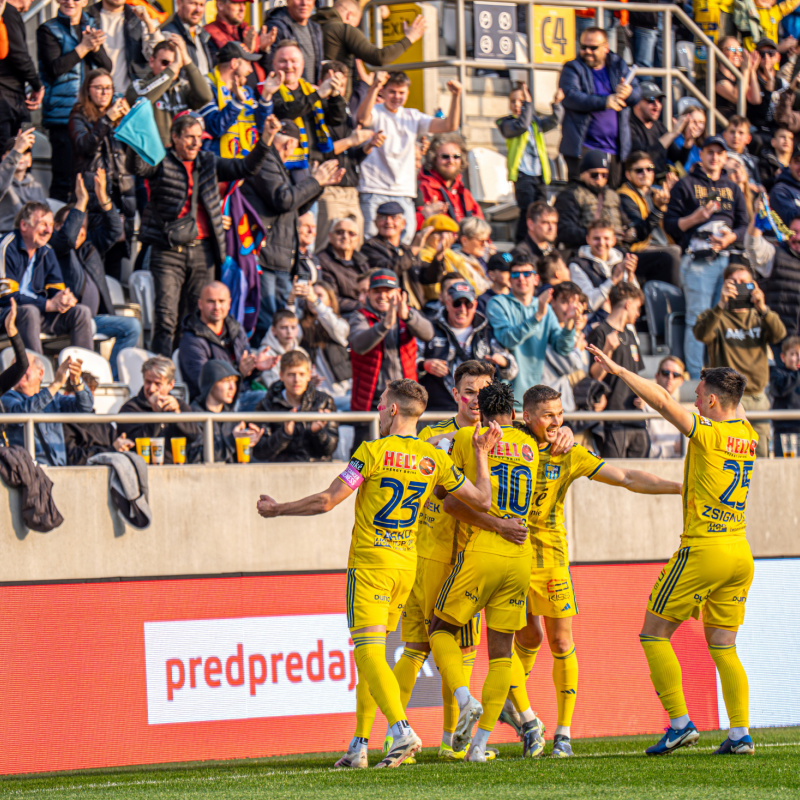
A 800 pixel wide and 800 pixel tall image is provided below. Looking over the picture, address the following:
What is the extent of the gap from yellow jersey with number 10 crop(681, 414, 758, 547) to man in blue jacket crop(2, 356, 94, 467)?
4.55 metres

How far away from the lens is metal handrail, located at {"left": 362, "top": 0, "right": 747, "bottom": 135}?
16656mm

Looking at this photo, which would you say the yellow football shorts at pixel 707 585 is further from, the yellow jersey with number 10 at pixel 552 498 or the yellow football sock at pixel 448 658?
the yellow football sock at pixel 448 658

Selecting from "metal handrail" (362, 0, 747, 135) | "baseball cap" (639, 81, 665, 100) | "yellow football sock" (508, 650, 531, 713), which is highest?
"metal handrail" (362, 0, 747, 135)

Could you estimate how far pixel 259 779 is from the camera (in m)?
8.07

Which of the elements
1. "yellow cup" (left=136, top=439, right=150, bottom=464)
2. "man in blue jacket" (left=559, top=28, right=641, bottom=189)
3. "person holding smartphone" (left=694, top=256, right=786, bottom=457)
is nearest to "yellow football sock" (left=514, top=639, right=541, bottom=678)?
"yellow cup" (left=136, top=439, right=150, bottom=464)

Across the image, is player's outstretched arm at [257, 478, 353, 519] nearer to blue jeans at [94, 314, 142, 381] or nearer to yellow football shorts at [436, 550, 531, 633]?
yellow football shorts at [436, 550, 531, 633]

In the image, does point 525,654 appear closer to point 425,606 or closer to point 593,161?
point 425,606

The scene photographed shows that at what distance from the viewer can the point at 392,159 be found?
46.3 feet

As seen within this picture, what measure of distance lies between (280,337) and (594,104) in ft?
18.2

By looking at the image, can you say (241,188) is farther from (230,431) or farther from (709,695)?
(709,695)

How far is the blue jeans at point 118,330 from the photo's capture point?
11.8 meters

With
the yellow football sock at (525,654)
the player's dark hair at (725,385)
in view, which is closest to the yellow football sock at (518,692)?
the yellow football sock at (525,654)

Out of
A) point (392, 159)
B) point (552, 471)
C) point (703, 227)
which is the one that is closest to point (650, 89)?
point (703, 227)

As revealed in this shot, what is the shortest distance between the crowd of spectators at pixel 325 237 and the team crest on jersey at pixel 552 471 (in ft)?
8.94
